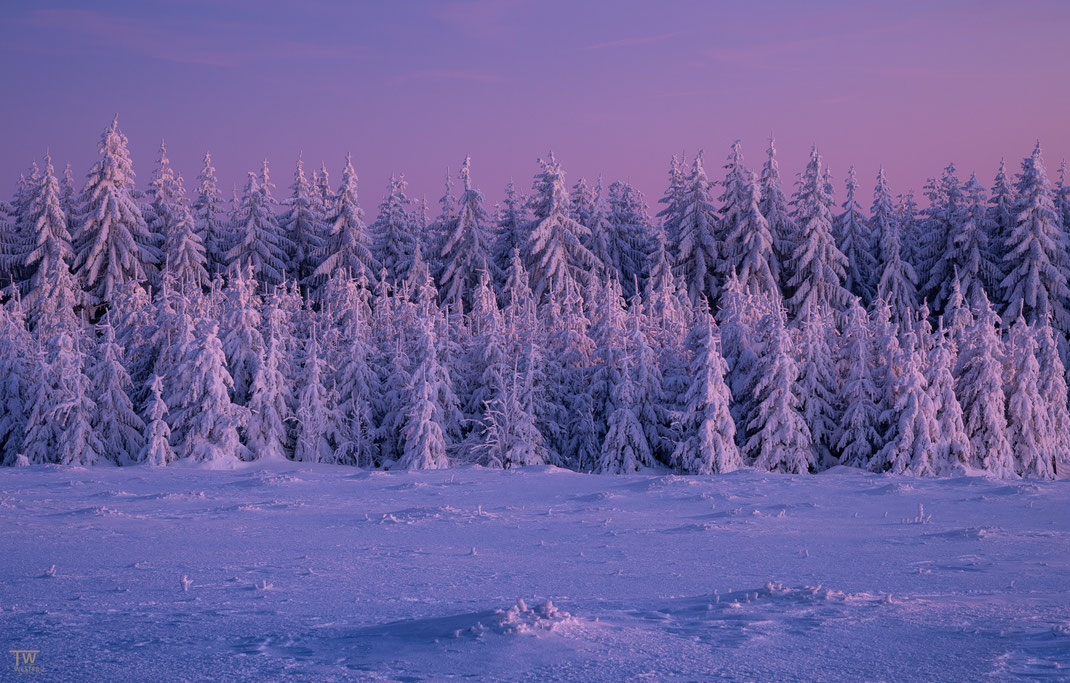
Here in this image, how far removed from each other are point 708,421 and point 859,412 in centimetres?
545

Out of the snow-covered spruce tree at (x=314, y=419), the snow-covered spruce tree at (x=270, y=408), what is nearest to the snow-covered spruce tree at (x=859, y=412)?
the snow-covered spruce tree at (x=314, y=419)

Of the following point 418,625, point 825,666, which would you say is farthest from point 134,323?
point 825,666

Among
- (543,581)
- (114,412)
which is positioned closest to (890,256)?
(114,412)

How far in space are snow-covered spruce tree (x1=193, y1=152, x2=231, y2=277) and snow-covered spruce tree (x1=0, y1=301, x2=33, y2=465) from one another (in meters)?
28.2

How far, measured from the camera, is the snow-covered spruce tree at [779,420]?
2658cm

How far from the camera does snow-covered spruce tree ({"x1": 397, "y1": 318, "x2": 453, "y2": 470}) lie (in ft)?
81.4

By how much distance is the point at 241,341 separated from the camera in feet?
90.0

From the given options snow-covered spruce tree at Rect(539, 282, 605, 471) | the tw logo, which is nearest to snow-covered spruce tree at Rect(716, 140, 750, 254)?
snow-covered spruce tree at Rect(539, 282, 605, 471)

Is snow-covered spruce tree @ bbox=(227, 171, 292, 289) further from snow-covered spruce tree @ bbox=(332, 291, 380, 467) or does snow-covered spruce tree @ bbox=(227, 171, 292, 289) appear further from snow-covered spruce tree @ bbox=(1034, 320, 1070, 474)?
snow-covered spruce tree @ bbox=(1034, 320, 1070, 474)

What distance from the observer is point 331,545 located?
36.1 feet

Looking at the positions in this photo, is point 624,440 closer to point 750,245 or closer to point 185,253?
point 750,245

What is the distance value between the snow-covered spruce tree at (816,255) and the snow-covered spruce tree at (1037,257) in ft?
29.8

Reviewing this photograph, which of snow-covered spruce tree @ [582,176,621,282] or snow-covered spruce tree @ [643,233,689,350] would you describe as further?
snow-covered spruce tree @ [582,176,621,282]

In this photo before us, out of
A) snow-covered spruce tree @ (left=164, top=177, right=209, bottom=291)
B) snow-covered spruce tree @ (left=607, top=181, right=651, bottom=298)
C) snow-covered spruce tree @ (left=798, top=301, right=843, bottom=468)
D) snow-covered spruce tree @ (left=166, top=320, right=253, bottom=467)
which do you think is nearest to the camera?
snow-covered spruce tree @ (left=166, top=320, right=253, bottom=467)
